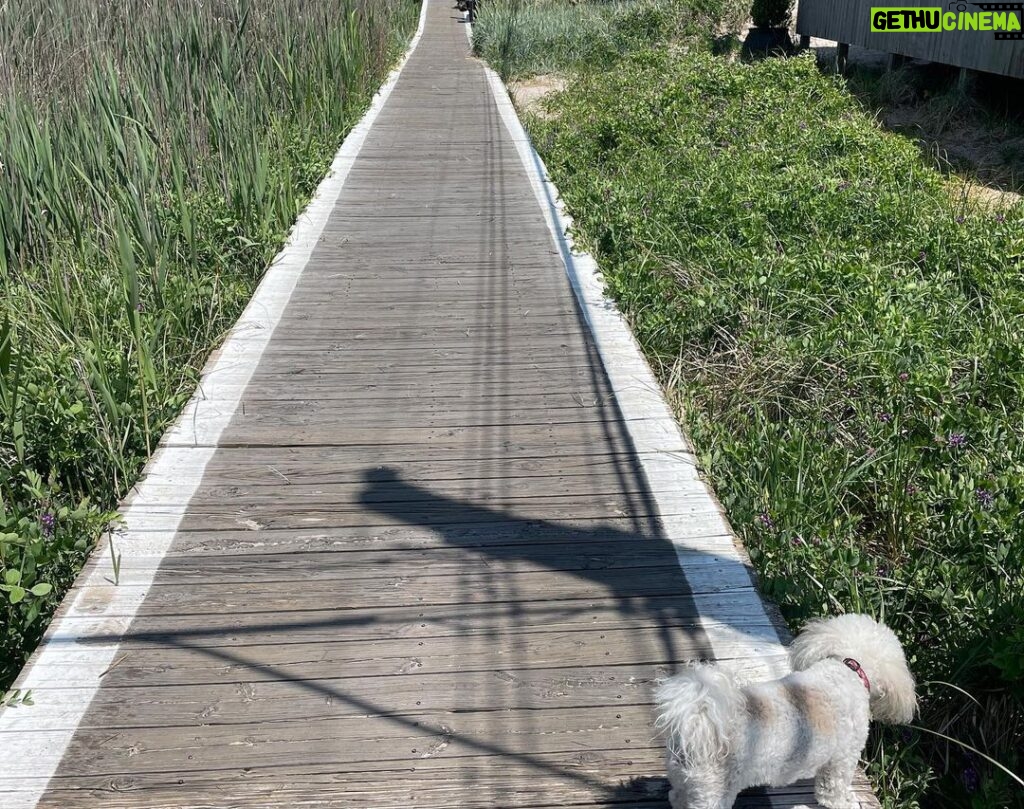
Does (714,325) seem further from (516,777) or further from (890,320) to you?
(516,777)

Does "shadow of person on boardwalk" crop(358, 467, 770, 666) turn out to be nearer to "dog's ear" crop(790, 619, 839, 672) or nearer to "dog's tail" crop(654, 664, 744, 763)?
"dog's ear" crop(790, 619, 839, 672)

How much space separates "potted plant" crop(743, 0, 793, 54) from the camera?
738 inches

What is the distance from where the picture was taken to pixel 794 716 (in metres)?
2.54

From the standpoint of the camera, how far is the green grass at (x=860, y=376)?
3434 millimetres

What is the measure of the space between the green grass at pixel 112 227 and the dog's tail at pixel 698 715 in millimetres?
2324

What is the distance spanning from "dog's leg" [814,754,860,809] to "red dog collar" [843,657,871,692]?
21 centimetres

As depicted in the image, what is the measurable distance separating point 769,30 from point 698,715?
19.2 m

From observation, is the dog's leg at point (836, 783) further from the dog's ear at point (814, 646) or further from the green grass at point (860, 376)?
the green grass at point (860, 376)

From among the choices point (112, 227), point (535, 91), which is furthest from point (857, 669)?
point (535, 91)

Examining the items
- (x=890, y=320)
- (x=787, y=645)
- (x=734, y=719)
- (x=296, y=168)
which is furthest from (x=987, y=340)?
(x=296, y=168)

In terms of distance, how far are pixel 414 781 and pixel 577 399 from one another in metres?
2.85

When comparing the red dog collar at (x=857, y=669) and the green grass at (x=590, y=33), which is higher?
the green grass at (x=590, y=33)

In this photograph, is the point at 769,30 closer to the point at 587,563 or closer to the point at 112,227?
the point at 112,227

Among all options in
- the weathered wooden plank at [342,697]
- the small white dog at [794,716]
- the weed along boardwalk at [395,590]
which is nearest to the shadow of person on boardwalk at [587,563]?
the weed along boardwalk at [395,590]
